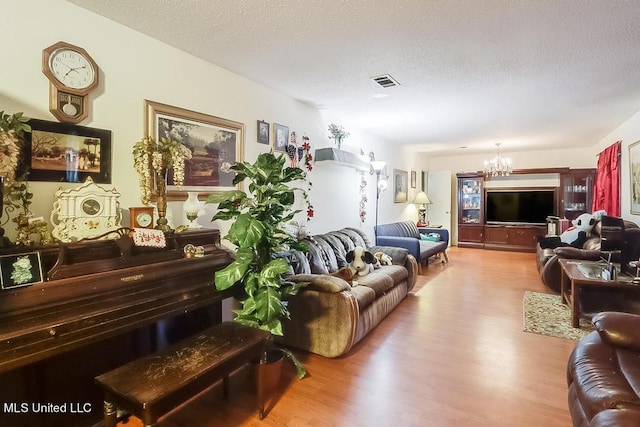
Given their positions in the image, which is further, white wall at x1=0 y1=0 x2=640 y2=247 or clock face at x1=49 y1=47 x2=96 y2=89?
clock face at x1=49 y1=47 x2=96 y2=89

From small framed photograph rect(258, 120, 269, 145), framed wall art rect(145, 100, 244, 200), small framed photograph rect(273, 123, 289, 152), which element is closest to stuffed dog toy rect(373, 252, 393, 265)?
small framed photograph rect(273, 123, 289, 152)

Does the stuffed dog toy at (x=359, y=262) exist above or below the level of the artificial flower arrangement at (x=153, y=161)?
below

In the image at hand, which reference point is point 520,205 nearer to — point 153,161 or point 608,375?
point 608,375

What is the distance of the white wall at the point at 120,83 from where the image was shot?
172cm

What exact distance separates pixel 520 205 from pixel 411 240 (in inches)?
158

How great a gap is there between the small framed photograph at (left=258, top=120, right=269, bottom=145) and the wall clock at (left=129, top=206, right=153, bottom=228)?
1.45m

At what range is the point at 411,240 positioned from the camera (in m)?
5.25

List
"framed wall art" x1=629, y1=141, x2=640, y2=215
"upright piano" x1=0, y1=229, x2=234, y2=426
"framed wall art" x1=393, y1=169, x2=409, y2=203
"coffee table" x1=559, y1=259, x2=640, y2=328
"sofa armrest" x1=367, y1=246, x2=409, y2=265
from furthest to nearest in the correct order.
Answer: "framed wall art" x1=393, y1=169, x2=409, y2=203, "sofa armrest" x1=367, y1=246, x2=409, y2=265, "framed wall art" x1=629, y1=141, x2=640, y2=215, "coffee table" x1=559, y1=259, x2=640, y2=328, "upright piano" x1=0, y1=229, x2=234, y2=426

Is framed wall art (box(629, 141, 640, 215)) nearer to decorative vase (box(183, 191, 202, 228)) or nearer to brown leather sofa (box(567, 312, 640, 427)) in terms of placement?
brown leather sofa (box(567, 312, 640, 427))

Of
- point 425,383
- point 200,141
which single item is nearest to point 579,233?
point 425,383

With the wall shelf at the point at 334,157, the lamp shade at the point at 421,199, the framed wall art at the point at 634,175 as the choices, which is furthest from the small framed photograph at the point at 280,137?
the lamp shade at the point at 421,199

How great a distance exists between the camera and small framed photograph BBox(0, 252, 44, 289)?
1391 millimetres

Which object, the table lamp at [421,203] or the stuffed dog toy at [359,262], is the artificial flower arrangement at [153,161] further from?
the table lamp at [421,203]

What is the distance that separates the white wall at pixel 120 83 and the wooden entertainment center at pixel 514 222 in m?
6.20
